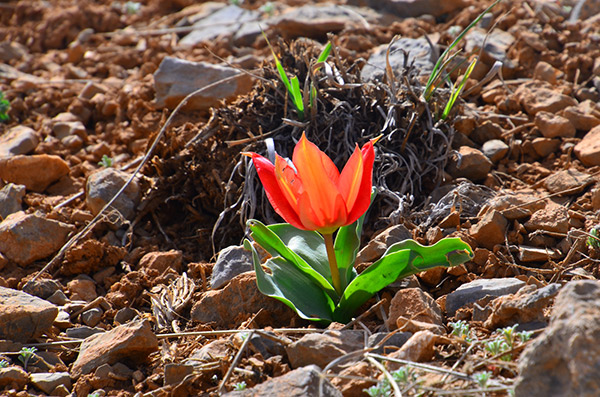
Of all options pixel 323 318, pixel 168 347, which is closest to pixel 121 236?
pixel 168 347

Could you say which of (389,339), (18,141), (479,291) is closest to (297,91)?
(479,291)

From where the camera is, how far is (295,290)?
2.24 meters

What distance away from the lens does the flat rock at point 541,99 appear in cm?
350

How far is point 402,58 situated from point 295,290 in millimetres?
2189

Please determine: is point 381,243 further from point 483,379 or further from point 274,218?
point 483,379

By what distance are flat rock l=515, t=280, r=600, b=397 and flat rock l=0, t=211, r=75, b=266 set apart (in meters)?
2.42

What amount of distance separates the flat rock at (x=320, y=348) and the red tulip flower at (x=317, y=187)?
13.7 inches

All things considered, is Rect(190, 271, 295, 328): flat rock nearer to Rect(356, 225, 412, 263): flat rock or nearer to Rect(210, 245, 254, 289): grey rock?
Rect(210, 245, 254, 289): grey rock

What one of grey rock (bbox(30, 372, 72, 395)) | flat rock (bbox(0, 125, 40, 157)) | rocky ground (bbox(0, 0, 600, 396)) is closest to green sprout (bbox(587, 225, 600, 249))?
rocky ground (bbox(0, 0, 600, 396))

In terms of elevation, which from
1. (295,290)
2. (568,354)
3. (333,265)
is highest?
(568,354)

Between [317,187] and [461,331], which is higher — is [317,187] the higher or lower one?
the higher one

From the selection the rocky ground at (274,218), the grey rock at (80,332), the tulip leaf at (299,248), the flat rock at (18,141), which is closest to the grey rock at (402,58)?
the rocky ground at (274,218)

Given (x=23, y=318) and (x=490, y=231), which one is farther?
(x=490, y=231)

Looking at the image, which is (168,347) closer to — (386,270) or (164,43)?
(386,270)
